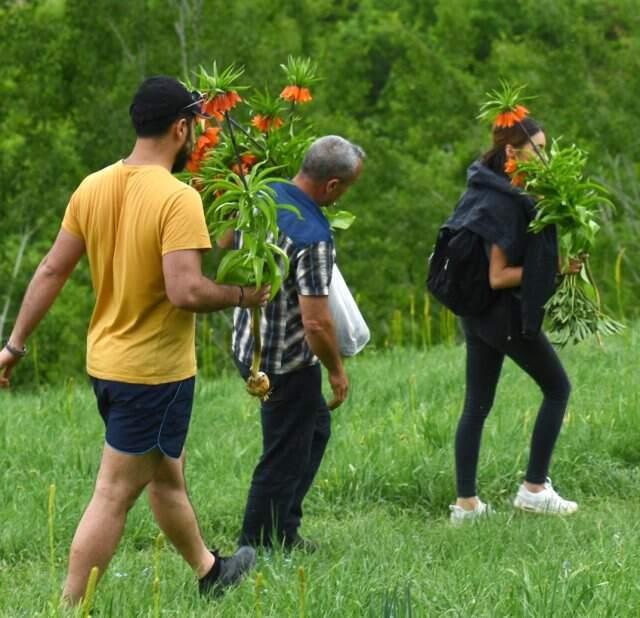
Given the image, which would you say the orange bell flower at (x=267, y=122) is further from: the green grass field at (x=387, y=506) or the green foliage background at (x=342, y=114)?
the green foliage background at (x=342, y=114)

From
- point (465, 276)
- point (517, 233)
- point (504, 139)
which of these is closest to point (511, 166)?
point (504, 139)

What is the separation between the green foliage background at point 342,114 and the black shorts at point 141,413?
20494 millimetres

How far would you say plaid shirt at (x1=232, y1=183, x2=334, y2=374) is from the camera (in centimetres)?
529

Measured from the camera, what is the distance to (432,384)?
883 centimetres

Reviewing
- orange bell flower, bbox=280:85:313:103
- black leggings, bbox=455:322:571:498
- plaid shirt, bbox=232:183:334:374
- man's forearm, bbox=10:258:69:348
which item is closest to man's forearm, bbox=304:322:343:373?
plaid shirt, bbox=232:183:334:374

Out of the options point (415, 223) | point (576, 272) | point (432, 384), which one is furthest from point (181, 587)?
point (415, 223)

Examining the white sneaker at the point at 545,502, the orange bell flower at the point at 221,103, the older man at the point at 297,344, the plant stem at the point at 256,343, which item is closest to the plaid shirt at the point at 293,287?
the older man at the point at 297,344

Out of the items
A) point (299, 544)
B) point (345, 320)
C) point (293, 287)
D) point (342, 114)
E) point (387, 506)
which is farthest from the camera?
Answer: point (342, 114)

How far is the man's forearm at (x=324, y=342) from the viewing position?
Result: 531 centimetres

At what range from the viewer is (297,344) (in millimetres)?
5484

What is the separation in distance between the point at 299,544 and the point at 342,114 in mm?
28323

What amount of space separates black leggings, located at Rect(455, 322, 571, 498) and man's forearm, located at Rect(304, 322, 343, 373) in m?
1.13

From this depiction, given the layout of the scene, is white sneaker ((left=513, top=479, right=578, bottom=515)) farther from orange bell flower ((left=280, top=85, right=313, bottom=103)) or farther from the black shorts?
the black shorts

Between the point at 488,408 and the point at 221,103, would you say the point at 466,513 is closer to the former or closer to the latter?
the point at 488,408
